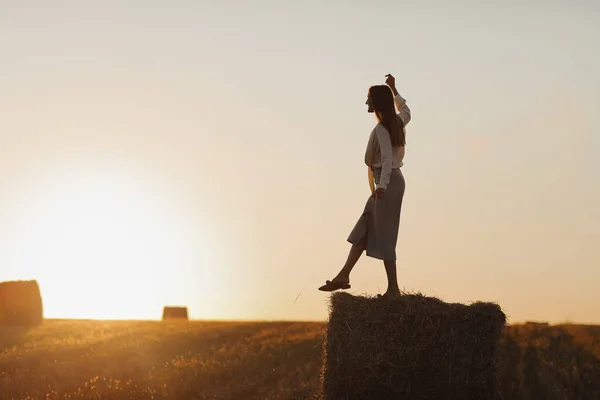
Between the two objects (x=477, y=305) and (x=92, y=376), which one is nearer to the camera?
(x=477, y=305)

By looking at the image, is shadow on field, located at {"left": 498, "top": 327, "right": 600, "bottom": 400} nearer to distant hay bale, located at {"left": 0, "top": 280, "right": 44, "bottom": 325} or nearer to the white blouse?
the white blouse

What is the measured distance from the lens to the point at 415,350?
37.0 feet

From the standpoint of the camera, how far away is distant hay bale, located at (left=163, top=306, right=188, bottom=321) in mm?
43656

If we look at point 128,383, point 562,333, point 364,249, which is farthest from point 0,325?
point 364,249

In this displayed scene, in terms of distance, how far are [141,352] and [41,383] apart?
367cm

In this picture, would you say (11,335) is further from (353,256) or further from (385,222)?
(385,222)

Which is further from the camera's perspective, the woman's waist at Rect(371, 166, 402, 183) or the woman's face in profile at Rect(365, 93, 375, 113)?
the woman's face in profile at Rect(365, 93, 375, 113)

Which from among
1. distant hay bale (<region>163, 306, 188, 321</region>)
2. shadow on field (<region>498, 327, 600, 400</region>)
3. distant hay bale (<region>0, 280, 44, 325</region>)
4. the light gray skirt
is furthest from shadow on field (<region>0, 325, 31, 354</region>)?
the light gray skirt

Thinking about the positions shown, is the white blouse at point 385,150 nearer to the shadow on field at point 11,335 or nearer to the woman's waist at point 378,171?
the woman's waist at point 378,171

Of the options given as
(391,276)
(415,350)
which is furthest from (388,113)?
(415,350)

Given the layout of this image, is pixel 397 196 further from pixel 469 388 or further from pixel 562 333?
pixel 562 333

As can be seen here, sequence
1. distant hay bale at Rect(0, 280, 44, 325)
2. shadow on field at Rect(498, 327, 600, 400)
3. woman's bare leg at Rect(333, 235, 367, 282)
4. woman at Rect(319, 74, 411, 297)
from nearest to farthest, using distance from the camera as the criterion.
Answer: woman at Rect(319, 74, 411, 297), woman's bare leg at Rect(333, 235, 367, 282), shadow on field at Rect(498, 327, 600, 400), distant hay bale at Rect(0, 280, 44, 325)

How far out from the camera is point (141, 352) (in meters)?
25.9

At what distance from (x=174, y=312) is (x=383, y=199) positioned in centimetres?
3316
